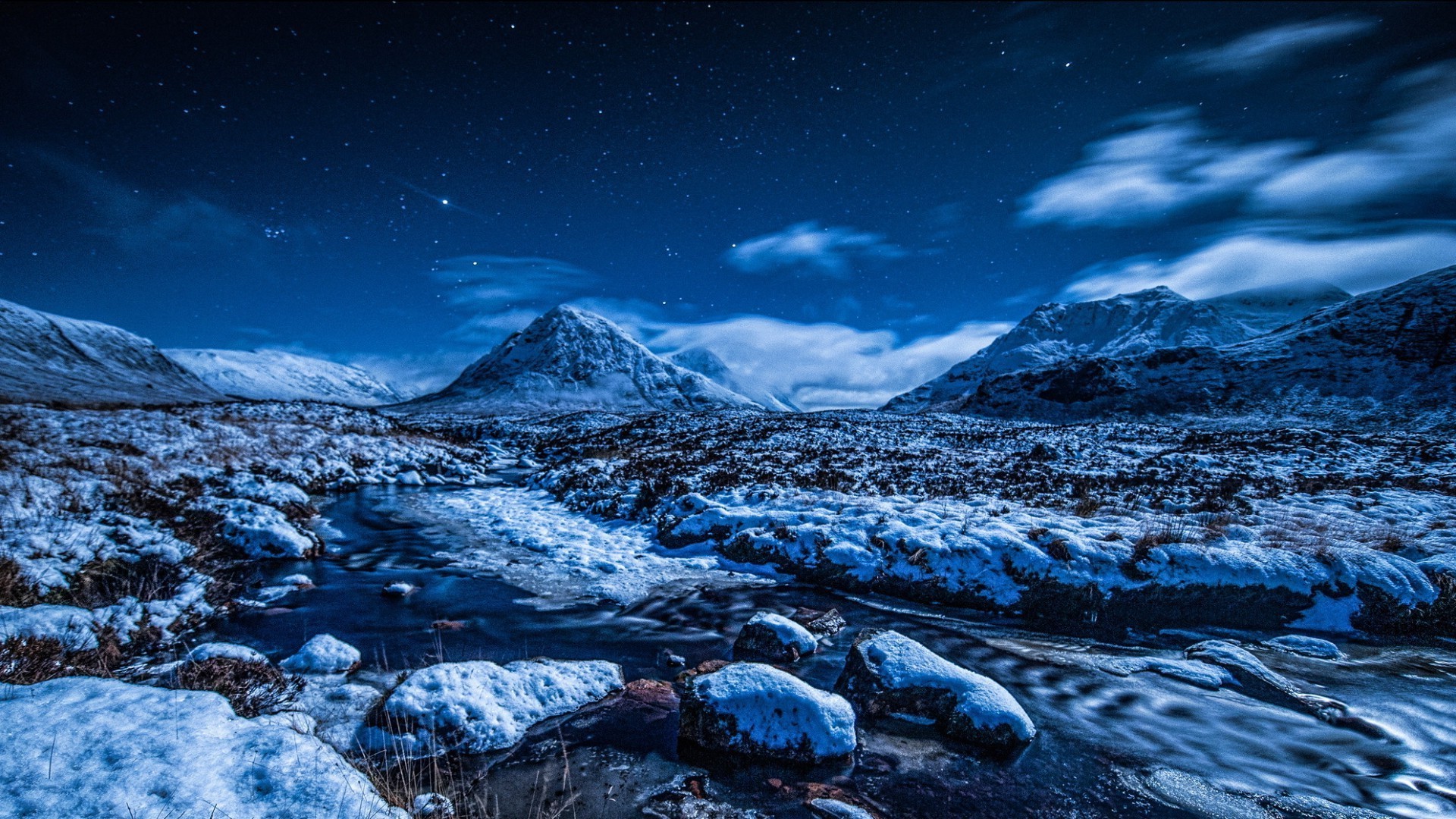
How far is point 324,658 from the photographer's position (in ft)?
20.5

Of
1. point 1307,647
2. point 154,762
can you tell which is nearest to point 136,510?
point 154,762

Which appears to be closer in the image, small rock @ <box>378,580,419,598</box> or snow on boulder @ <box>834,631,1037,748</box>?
snow on boulder @ <box>834,631,1037,748</box>

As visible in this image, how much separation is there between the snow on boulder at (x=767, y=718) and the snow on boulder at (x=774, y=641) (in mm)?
1652

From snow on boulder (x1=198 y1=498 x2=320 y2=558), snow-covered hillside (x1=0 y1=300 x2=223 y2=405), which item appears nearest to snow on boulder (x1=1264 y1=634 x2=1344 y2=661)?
snow on boulder (x1=198 y1=498 x2=320 y2=558)

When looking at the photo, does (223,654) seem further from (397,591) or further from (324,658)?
(397,591)

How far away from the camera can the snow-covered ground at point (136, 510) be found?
6.86 metres

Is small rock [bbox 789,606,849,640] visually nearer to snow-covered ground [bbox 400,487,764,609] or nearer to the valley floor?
the valley floor

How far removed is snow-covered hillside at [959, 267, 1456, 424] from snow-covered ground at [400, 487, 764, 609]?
221 ft

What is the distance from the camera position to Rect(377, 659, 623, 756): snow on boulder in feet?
16.3

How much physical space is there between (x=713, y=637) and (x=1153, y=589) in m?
7.31

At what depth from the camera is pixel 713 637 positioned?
786 centimetres

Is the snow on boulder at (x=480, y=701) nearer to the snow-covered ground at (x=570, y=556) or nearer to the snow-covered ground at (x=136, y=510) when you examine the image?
the snow-covered ground at (x=570, y=556)

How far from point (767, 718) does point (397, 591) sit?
7393 mm

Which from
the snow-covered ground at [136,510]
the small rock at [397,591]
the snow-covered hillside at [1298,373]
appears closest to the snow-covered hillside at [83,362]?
the snow-covered ground at [136,510]
